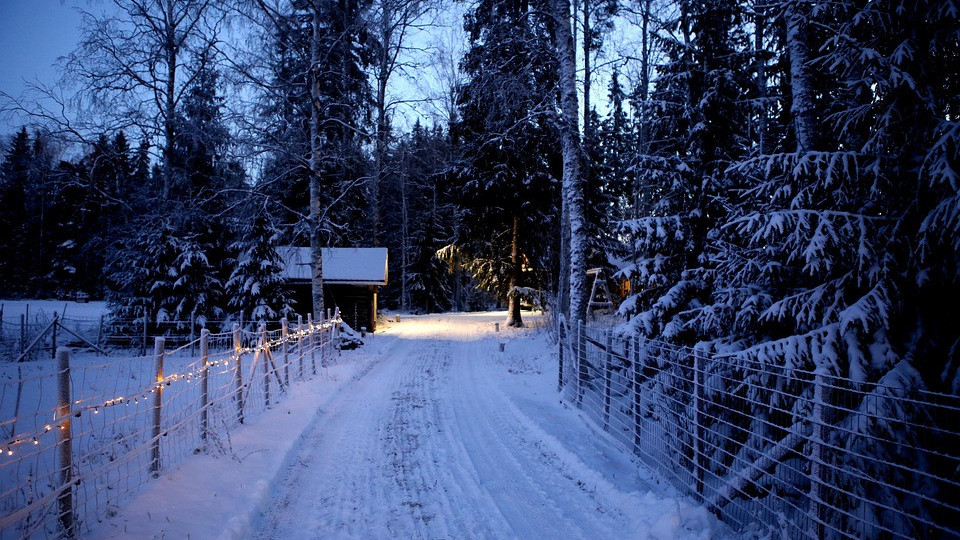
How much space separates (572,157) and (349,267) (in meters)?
18.2

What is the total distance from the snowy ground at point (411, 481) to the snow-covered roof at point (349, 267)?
51.6ft

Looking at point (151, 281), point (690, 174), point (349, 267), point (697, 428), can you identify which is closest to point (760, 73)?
point (690, 174)

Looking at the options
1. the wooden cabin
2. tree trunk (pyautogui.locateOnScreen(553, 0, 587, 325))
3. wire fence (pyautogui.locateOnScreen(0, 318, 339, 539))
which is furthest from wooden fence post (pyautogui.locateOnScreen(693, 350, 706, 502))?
the wooden cabin

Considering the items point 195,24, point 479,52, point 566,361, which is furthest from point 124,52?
point 566,361

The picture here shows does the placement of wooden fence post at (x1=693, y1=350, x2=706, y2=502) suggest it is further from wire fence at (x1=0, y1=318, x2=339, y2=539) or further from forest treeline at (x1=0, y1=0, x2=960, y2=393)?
wire fence at (x1=0, y1=318, x2=339, y2=539)

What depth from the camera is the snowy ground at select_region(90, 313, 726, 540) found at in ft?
13.8

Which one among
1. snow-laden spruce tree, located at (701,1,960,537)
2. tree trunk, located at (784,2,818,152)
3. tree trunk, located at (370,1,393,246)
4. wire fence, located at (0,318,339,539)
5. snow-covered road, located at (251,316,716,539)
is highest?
tree trunk, located at (370,1,393,246)

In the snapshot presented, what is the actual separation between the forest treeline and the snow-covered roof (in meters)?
3.52

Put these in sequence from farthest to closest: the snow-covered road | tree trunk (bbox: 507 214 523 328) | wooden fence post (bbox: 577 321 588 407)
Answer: tree trunk (bbox: 507 214 523 328) < wooden fence post (bbox: 577 321 588 407) < the snow-covered road

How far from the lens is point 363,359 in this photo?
15.2m

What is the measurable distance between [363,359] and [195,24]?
1273 centimetres

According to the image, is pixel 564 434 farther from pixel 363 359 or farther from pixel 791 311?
pixel 363 359

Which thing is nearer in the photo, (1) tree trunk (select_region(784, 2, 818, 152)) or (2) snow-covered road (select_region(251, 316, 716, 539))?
(2) snow-covered road (select_region(251, 316, 716, 539))

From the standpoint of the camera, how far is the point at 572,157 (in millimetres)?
10664
